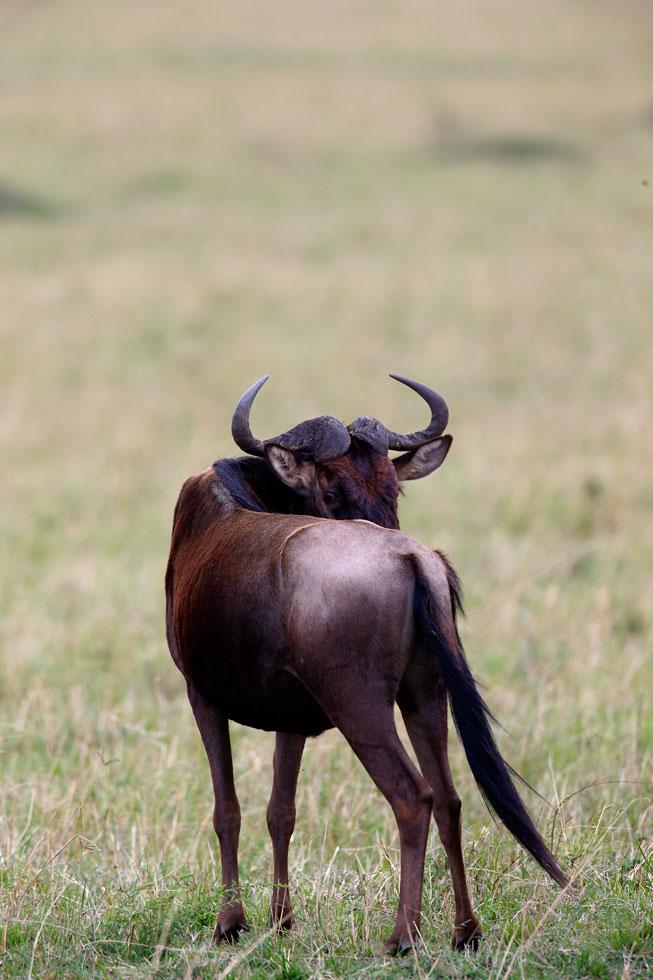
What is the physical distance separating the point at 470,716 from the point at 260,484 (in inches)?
51.2

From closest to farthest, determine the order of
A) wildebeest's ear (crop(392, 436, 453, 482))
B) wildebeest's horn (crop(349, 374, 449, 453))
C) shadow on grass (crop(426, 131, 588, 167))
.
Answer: wildebeest's horn (crop(349, 374, 449, 453)), wildebeest's ear (crop(392, 436, 453, 482)), shadow on grass (crop(426, 131, 588, 167))

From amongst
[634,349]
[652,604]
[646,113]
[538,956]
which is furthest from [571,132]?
[538,956]

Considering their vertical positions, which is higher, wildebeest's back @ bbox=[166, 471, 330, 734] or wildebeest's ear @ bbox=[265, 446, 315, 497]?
wildebeest's ear @ bbox=[265, 446, 315, 497]

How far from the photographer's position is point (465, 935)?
3.84m

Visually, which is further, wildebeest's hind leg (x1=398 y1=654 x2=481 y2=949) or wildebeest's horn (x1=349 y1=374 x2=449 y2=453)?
wildebeest's horn (x1=349 y1=374 x2=449 y2=453)

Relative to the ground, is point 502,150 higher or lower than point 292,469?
higher

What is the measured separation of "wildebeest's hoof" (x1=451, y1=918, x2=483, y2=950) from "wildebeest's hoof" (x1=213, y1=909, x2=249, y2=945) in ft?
2.27

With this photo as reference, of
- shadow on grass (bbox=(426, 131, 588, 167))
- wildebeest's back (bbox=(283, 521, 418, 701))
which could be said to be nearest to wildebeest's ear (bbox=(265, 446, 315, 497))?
wildebeest's back (bbox=(283, 521, 418, 701))

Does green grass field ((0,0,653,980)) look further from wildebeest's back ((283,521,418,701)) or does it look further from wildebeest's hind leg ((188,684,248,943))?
wildebeest's back ((283,521,418,701))

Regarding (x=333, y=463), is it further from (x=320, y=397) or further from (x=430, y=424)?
(x=320, y=397)

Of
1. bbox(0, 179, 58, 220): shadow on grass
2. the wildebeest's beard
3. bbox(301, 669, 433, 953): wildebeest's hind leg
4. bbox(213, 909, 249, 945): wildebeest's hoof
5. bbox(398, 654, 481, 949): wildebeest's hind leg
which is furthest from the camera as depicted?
bbox(0, 179, 58, 220): shadow on grass

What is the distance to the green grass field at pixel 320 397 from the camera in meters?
4.54

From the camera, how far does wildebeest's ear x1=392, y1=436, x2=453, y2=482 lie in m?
4.70

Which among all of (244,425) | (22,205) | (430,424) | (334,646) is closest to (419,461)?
(430,424)
